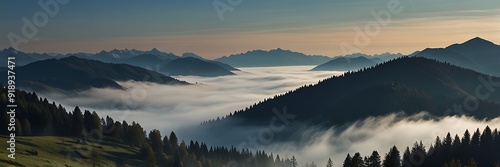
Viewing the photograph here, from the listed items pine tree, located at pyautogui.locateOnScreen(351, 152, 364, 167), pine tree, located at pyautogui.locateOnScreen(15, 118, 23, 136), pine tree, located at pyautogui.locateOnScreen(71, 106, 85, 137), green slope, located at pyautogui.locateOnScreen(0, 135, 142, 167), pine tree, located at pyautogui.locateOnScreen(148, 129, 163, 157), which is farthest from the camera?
pine tree, located at pyautogui.locateOnScreen(148, 129, 163, 157)

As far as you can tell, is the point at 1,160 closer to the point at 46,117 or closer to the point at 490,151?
the point at 46,117

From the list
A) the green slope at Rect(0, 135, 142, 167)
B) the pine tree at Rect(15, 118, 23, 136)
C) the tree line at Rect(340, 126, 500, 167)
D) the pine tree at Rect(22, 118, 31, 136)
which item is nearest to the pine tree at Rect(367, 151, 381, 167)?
the tree line at Rect(340, 126, 500, 167)

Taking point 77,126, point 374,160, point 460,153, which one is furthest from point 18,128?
point 460,153

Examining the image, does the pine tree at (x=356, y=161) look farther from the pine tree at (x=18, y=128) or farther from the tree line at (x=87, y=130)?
the pine tree at (x=18, y=128)

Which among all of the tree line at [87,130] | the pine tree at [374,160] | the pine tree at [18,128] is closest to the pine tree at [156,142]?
the tree line at [87,130]

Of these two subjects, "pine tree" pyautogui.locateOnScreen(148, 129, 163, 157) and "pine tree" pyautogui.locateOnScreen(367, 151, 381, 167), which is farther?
"pine tree" pyautogui.locateOnScreen(148, 129, 163, 157)

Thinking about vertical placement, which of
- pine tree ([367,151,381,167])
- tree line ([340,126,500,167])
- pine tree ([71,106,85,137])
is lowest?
tree line ([340,126,500,167])

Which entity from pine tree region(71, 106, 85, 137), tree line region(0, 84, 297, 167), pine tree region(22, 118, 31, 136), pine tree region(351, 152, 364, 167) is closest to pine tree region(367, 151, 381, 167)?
pine tree region(351, 152, 364, 167)

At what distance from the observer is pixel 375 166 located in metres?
92.8

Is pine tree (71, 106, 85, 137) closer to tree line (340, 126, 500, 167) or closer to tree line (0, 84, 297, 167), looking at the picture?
tree line (0, 84, 297, 167)

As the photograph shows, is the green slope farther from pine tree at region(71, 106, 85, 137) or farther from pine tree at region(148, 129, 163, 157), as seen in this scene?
pine tree at region(71, 106, 85, 137)

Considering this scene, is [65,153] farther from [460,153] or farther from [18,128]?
[460,153]

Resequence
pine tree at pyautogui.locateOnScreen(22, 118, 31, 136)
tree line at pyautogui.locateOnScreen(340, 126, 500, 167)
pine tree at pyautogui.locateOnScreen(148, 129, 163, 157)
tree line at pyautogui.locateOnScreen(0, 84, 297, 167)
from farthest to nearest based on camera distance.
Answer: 1. pine tree at pyautogui.locateOnScreen(148, 129, 163, 157)
2. tree line at pyautogui.locateOnScreen(0, 84, 297, 167)
3. pine tree at pyautogui.locateOnScreen(22, 118, 31, 136)
4. tree line at pyautogui.locateOnScreen(340, 126, 500, 167)

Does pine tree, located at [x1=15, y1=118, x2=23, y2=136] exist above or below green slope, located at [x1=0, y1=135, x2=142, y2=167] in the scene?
above
